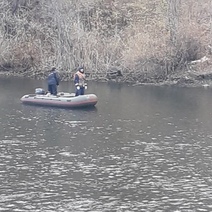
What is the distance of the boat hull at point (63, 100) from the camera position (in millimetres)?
34656

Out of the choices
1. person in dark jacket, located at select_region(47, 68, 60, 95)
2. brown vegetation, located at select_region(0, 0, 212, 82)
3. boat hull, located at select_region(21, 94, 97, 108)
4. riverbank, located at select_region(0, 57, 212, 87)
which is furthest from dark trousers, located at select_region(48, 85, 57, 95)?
brown vegetation, located at select_region(0, 0, 212, 82)

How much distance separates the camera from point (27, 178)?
824 inches

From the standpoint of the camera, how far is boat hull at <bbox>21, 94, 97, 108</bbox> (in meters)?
34.7

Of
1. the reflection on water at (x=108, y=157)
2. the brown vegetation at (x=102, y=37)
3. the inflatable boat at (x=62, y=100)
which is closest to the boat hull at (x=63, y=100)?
the inflatable boat at (x=62, y=100)

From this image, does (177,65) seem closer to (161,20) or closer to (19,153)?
(161,20)

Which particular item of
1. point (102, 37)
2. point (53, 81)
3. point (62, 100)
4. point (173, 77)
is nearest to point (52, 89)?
point (53, 81)

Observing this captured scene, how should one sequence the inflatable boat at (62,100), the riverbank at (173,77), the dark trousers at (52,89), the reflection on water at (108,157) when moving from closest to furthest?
the reflection on water at (108,157) → the inflatable boat at (62,100) → the dark trousers at (52,89) → the riverbank at (173,77)

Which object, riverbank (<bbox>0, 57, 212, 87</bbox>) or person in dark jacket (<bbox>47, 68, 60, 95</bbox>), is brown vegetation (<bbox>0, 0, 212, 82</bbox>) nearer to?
riverbank (<bbox>0, 57, 212, 87</bbox>)

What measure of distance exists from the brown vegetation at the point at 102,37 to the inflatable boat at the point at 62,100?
36.8 ft

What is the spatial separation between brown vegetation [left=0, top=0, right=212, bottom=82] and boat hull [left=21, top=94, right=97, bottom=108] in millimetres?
11270

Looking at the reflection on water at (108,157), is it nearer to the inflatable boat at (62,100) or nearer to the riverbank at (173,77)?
the inflatable boat at (62,100)

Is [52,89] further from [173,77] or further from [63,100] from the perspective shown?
[173,77]

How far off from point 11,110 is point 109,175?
44.8ft

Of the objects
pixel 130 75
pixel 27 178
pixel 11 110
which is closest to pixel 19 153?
pixel 27 178
